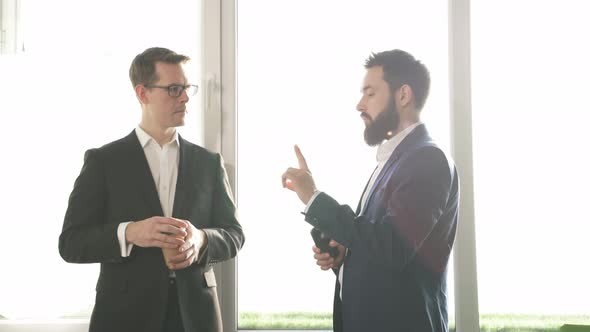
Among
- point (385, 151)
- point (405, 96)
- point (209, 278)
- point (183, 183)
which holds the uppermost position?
point (405, 96)

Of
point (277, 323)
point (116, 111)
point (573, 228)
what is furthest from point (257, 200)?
point (573, 228)

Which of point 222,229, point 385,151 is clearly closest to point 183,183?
point 222,229

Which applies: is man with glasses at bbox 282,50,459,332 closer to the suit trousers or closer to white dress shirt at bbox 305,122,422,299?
white dress shirt at bbox 305,122,422,299

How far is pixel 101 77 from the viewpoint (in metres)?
2.41

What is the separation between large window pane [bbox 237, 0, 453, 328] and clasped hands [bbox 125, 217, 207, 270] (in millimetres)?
701

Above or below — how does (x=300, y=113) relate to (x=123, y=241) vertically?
above

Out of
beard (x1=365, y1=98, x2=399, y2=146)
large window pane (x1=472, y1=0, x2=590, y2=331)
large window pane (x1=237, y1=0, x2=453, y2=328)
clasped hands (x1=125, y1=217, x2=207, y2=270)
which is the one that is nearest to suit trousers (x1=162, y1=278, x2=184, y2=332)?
clasped hands (x1=125, y1=217, x2=207, y2=270)

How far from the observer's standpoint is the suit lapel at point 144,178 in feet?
6.10

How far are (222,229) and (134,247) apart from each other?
0.31m

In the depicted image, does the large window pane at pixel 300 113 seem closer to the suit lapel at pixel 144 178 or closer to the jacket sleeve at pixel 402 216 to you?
the suit lapel at pixel 144 178

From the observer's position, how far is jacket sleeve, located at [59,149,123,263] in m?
1.75

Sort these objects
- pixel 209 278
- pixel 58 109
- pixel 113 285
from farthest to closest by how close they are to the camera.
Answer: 1. pixel 58 109
2. pixel 209 278
3. pixel 113 285

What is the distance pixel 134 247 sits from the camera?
1826 mm

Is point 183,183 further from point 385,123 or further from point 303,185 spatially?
point 385,123
